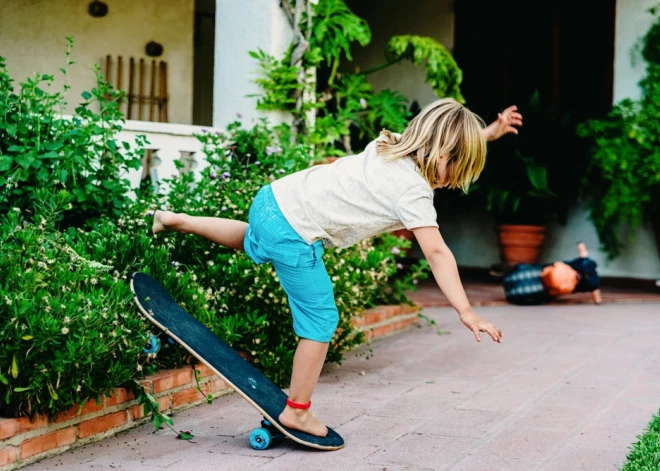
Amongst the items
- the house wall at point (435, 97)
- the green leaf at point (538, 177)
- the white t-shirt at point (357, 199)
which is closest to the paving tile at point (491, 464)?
the white t-shirt at point (357, 199)

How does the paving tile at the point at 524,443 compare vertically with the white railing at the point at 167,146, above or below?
below


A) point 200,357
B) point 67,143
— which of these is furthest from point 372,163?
point 67,143

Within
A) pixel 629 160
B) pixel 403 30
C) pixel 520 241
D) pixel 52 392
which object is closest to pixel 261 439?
pixel 52 392

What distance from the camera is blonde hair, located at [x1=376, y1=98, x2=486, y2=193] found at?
342cm

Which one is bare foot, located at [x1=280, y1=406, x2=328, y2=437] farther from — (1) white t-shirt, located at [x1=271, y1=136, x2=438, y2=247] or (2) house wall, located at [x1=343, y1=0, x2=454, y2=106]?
(2) house wall, located at [x1=343, y1=0, x2=454, y2=106]

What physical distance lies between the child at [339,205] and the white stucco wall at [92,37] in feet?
13.8

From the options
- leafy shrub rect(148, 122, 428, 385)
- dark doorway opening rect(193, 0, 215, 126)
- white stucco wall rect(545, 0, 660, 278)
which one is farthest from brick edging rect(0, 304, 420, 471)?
dark doorway opening rect(193, 0, 215, 126)

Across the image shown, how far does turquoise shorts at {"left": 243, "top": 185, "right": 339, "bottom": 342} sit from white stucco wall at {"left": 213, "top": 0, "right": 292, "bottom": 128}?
9.45 feet

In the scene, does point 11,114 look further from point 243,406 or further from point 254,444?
point 254,444

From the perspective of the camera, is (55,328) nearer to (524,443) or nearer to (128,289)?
(128,289)

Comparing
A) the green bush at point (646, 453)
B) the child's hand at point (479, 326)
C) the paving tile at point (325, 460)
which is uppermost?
the child's hand at point (479, 326)

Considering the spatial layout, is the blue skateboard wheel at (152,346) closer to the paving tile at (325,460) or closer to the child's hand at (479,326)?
the paving tile at (325,460)

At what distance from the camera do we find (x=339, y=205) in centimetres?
347

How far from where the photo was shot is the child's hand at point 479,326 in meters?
3.09
